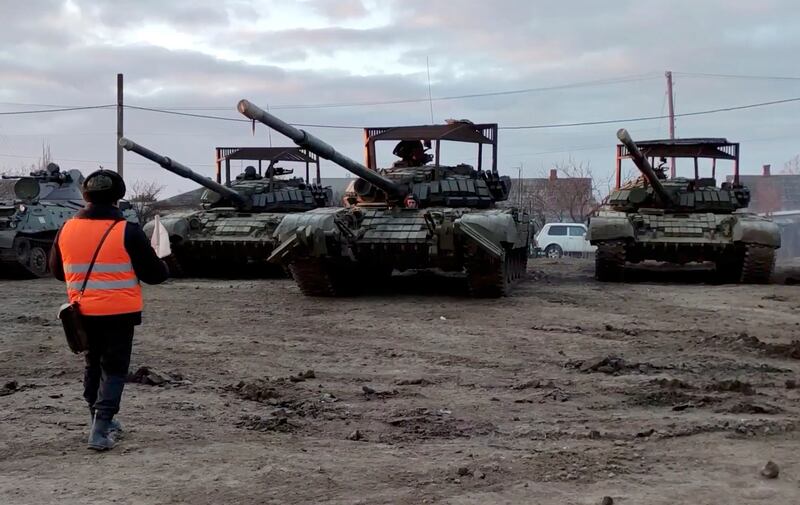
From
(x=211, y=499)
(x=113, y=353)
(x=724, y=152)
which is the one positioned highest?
(x=724, y=152)

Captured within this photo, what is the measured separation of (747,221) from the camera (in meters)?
13.7

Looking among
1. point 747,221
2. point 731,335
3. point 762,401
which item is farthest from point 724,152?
point 762,401

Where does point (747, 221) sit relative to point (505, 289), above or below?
above

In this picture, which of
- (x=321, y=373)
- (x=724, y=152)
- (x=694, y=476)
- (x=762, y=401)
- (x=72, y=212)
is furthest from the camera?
(x=72, y=212)

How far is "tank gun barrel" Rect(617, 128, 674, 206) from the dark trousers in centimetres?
1024

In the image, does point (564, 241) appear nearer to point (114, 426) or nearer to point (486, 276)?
point (486, 276)

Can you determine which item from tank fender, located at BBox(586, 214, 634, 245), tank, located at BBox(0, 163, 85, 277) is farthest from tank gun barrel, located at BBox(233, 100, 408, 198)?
tank, located at BBox(0, 163, 85, 277)

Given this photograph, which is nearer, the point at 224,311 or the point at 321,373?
the point at 321,373

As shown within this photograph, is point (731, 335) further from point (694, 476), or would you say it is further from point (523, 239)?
point (523, 239)

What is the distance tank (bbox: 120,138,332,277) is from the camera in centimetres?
1508

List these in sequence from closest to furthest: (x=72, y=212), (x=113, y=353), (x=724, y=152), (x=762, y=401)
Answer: (x=113, y=353)
(x=762, y=401)
(x=724, y=152)
(x=72, y=212)

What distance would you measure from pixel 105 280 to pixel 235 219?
36.5ft

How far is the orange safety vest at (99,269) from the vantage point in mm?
4598

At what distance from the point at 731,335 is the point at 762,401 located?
2975mm
